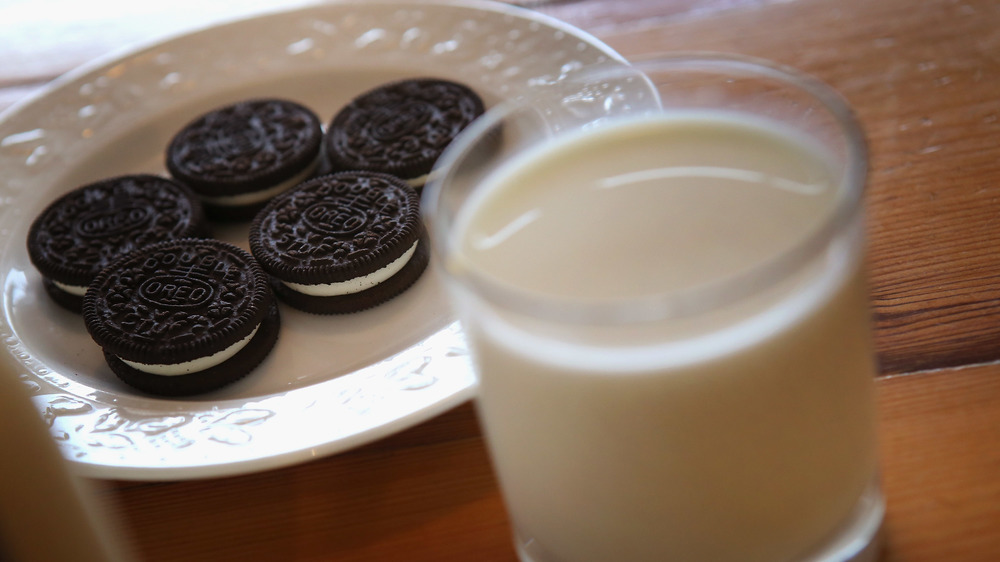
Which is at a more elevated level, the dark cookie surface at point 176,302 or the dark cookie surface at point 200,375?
the dark cookie surface at point 176,302

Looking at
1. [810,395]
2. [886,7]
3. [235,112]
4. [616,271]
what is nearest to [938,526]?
[810,395]

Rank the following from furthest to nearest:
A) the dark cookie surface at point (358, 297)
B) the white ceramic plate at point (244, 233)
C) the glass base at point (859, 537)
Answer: the dark cookie surface at point (358, 297)
the white ceramic plate at point (244, 233)
the glass base at point (859, 537)

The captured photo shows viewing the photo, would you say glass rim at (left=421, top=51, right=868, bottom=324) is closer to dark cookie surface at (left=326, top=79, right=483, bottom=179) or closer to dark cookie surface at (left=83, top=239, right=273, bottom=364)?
dark cookie surface at (left=83, top=239, right=273, bottom=364)

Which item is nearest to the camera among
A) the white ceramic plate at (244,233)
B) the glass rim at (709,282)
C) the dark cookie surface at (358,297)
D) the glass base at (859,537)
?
the glass rim at (709,282)

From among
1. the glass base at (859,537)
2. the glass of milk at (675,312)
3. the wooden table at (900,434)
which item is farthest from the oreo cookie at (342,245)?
the glass base at (859,537)

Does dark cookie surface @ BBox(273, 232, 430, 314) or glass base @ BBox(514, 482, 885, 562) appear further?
dark cookie surface @ BBox(273, 232, 430, 314)

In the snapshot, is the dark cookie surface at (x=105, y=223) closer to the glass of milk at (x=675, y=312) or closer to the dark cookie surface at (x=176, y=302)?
the dark cookie surface at (x=176, y=302)

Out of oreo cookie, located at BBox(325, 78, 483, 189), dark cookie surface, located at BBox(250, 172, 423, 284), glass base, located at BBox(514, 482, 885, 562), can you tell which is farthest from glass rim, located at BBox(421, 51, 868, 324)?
oreo cookie, located at BBox(325, 78, 483, 189)
